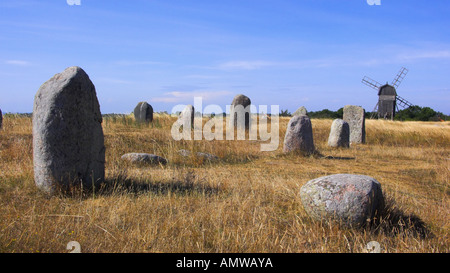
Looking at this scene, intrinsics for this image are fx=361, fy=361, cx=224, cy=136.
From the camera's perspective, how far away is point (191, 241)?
3738mm

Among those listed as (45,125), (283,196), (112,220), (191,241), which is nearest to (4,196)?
(45,125)

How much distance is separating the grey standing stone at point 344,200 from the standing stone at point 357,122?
540 inches

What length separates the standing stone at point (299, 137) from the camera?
11211 millimetres

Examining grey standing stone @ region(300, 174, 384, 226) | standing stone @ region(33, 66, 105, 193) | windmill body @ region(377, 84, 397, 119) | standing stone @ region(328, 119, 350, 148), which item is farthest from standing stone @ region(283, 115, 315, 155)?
windmill body @ region(377, 84, 397, 119)

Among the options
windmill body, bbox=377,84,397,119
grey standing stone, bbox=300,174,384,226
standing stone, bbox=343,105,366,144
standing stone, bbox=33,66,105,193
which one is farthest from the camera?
windmill body, bbox=377,84,397,119

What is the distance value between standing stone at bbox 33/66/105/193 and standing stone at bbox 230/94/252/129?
560 inches

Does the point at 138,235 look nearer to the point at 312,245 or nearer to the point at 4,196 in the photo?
the point at 312,245

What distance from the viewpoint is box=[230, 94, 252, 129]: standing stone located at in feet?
64.3

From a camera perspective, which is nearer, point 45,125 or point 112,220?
point 112,220

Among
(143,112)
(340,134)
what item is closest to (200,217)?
(340,134)

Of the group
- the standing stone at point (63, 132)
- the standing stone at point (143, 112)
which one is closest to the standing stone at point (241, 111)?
the standing stone at point (143, 112)

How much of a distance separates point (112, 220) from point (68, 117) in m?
1.93

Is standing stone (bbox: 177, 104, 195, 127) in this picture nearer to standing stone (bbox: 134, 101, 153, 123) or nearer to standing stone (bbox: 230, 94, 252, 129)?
standing stone (bbox: 230, 94, 252, 129)

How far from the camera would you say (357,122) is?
17.5 m
